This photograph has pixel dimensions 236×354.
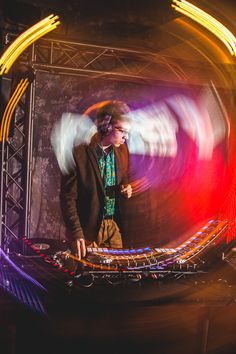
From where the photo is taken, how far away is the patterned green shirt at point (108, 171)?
4.10 m

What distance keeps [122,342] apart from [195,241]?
4.85ft

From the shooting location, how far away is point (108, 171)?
164 inches


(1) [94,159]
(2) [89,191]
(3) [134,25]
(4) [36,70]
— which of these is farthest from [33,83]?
(2) [89,191]

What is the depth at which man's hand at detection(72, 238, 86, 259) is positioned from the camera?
11.0ft

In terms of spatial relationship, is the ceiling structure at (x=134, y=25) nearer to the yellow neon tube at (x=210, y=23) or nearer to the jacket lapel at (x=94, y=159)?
the yellow neon tube at (x=210, y=23)

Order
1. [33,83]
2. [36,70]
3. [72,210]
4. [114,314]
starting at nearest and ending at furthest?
[114,314] → [72,210] → [33,83] → [36,70]

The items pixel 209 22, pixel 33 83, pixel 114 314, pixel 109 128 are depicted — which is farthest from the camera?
pixel 33 83

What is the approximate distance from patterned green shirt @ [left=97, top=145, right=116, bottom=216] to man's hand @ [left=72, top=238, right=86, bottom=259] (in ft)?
2.30

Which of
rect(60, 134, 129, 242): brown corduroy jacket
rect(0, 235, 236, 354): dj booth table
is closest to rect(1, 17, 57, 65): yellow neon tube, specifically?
rect(60, 134, 129, 242): brown corduroy jacket

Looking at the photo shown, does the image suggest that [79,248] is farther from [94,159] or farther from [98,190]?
[94,159]

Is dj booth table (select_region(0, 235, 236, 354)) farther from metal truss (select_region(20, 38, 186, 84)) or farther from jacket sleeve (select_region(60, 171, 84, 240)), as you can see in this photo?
metal truss (select_region(20, 38, 186, 84))

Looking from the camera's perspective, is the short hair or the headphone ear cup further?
the short hair

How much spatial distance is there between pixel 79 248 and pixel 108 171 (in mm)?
1075

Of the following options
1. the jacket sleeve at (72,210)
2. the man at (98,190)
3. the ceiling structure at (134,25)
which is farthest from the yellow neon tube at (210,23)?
the jacket sleeve at (72,210)
